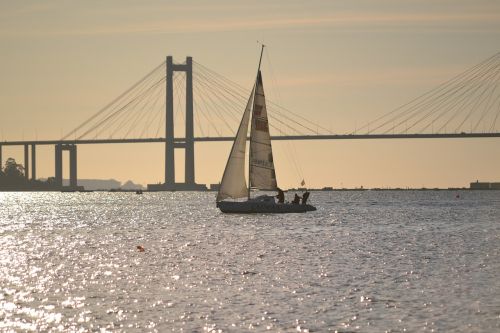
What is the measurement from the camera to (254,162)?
3135 inches

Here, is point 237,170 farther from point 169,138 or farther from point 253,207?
point 169,138

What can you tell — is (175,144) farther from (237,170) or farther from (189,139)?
(237,170)

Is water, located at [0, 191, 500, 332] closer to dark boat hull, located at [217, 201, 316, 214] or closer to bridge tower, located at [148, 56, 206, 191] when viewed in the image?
dark boat hull, located at [217, 201, 316, 214]

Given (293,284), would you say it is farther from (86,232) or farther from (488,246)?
(86,232)

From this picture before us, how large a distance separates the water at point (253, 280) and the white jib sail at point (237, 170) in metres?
6.23

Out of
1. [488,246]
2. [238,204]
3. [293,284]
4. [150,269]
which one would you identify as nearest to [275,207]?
[238,204]

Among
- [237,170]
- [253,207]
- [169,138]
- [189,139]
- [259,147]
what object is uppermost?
[169,138]

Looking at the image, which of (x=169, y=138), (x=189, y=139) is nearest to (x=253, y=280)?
(x=169, y=138)

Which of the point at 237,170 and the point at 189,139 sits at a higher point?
the point at 189,139

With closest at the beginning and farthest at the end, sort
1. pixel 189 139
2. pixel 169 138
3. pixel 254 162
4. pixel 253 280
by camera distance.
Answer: pixel 253 280 < pixel 254 162 < pixel 169 138 < pixel 189 139

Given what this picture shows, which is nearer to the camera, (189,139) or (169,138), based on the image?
(169,138)

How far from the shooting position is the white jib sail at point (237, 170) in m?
80.2

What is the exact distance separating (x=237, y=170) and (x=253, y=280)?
128ft

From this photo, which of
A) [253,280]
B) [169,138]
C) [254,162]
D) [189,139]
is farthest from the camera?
[189,139]
